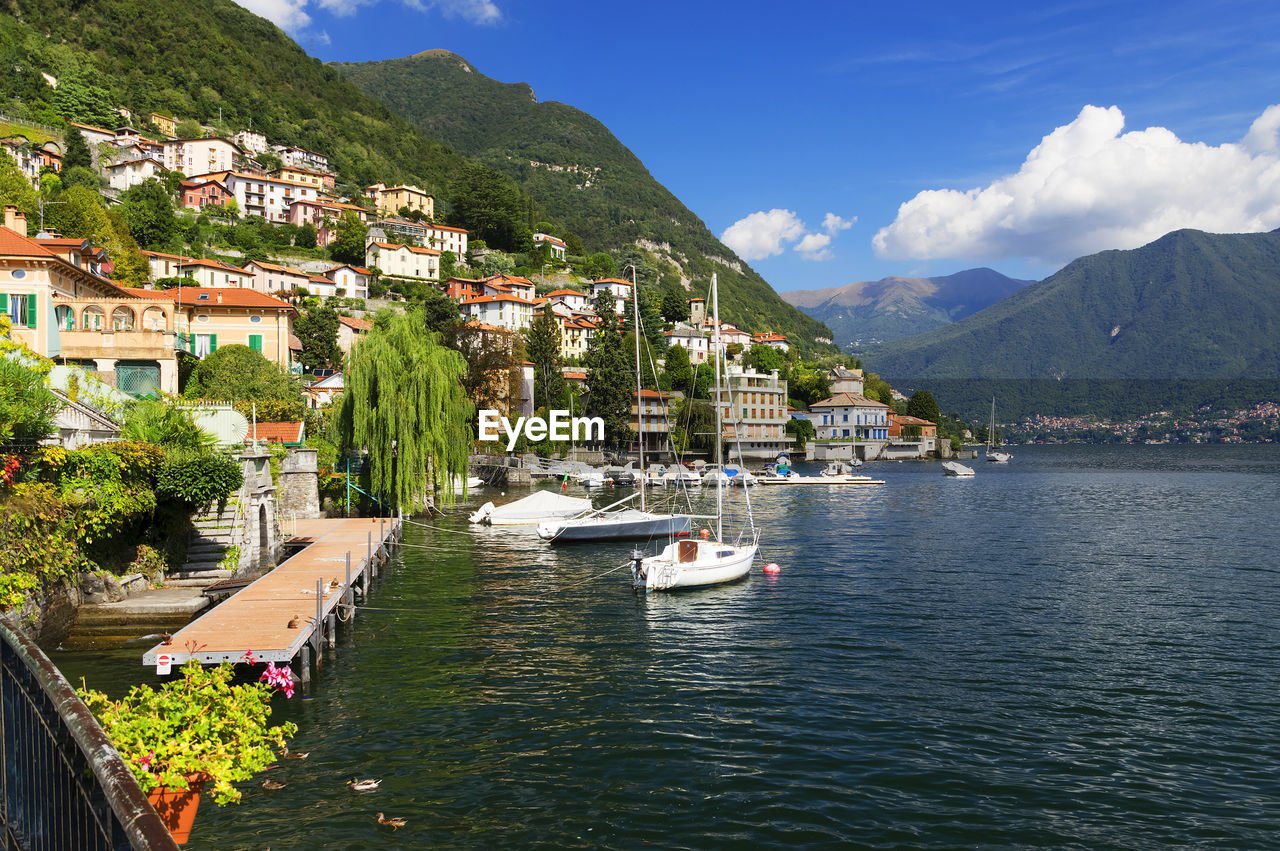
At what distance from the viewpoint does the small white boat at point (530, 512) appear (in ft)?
153

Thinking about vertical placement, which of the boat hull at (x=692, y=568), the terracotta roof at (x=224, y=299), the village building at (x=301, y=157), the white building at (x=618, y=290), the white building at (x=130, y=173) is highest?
the village building at (x=301, y=157)

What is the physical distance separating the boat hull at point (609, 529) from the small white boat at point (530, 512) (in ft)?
12.4

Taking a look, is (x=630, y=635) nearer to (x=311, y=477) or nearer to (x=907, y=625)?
(x=907, y=625)

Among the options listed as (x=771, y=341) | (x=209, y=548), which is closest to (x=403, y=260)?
(x=771, y=341)

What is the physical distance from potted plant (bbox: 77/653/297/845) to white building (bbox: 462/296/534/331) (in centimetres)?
11747

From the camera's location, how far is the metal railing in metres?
3.86

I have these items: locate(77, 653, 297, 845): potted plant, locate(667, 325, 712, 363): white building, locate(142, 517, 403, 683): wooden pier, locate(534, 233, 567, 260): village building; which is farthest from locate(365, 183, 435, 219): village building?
locate(77, 653, 297, 845): potted plant

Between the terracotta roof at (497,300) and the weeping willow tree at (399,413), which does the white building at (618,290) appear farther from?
the weeping willow tree at (399,413)

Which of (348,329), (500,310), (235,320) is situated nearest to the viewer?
(235,320)

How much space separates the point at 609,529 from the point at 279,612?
23408 mm

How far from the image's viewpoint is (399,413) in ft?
132

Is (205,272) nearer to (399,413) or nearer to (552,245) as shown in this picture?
(399,413)

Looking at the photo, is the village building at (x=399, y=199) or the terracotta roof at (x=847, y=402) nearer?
the terracotta roof at (x=847, y=402)

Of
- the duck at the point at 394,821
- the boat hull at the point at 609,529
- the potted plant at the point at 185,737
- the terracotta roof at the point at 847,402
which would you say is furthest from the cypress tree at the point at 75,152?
the potted plant at the point at 185,737
